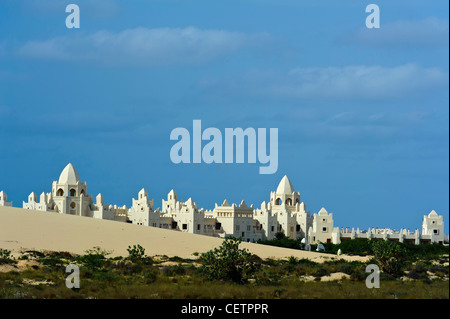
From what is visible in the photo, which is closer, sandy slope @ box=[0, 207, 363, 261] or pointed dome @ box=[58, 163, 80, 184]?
sandy slope @ box=[0, 207, 363, 261]

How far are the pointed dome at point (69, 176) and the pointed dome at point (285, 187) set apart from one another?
28755mm

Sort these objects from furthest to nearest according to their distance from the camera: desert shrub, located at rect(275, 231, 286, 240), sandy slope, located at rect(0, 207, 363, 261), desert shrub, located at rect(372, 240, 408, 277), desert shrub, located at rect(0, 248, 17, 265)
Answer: desert shrub, located at rect(275, 231, 286, 240) < sandy slope, located at rect(0, 207, 363, 261) < desert shrub, located at rect(0, 248, 17, 265) < desert shrub, located at rect(372, 240, 408, 277)

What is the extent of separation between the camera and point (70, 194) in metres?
86.9

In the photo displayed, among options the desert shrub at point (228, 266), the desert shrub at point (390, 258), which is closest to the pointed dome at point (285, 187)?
the desert shrub at point (390, 258)

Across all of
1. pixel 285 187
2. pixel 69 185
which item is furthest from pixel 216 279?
pixel 285 187

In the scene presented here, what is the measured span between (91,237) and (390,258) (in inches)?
1078

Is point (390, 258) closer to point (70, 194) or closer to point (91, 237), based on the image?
point (91, 237)

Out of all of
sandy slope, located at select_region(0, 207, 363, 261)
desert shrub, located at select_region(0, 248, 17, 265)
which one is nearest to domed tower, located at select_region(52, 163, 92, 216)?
sandy slope, located at select_region(0, 207, 363, 261)

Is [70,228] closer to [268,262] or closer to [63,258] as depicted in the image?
[63,258]

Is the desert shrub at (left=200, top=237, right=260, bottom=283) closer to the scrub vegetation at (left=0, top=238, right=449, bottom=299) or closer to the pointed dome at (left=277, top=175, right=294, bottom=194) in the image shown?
the scrub vegetation at (left=0, top=238, right=449, bottom=299)

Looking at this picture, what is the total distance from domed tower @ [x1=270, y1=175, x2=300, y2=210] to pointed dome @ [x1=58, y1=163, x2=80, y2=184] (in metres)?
28.3

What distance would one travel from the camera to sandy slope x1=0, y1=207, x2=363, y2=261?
178 ft

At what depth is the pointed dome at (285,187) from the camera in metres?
104

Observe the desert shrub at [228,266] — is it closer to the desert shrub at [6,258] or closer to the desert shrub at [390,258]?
the desert shrub at [390,258]
